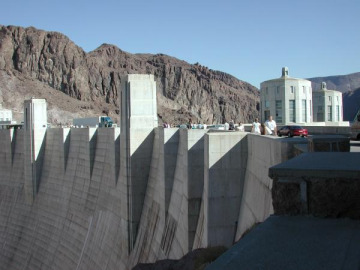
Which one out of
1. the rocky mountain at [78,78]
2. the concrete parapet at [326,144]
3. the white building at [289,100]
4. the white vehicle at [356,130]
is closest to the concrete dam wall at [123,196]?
the concrete parapet at [326,144]

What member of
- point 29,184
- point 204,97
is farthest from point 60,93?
point 29,184

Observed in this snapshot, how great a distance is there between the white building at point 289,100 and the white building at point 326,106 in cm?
940

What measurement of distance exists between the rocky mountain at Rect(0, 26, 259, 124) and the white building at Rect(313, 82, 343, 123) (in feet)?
213

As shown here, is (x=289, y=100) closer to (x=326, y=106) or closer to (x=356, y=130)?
(x=326, y=106)

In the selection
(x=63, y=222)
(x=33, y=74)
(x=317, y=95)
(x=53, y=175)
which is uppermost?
(x=33, y=74)

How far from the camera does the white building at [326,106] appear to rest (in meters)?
42.2

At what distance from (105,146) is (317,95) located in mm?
30021

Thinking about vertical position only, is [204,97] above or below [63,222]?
above

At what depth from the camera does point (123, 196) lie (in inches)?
608

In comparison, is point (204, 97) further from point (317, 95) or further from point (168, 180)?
point (168, 180)

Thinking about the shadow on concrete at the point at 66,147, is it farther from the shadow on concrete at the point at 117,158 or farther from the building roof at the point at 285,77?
the building roof at the point at 285,77

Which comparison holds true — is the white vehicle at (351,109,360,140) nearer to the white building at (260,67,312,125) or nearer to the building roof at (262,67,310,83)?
the white building at (260,67,312,125)

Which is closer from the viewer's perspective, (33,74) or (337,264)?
(337,264)

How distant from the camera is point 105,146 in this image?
18125 mm
